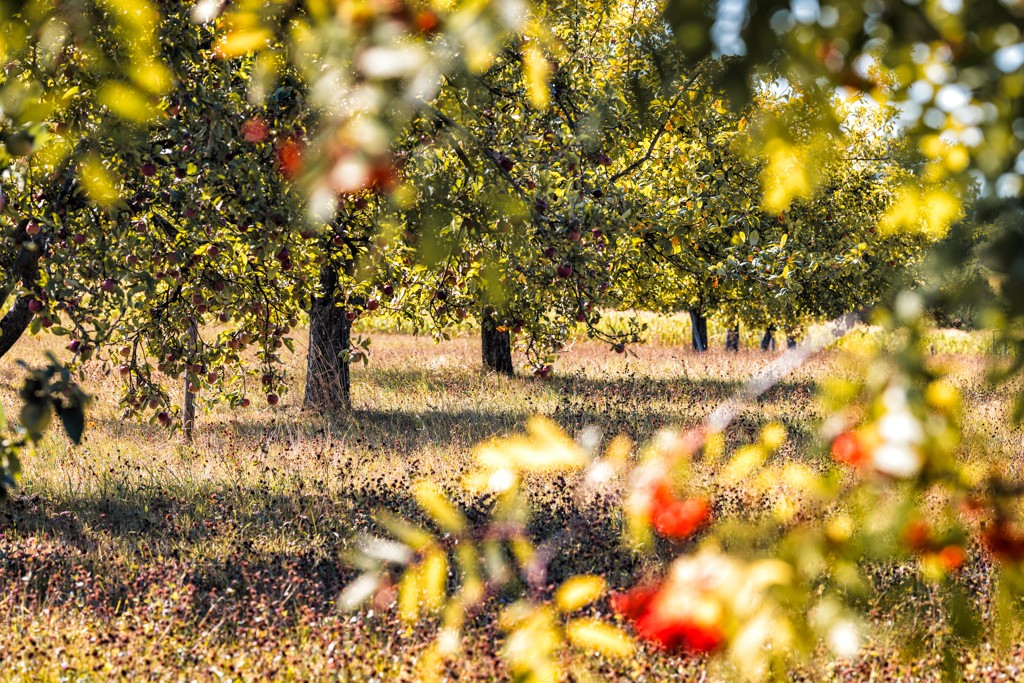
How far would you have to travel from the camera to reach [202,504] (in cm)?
710

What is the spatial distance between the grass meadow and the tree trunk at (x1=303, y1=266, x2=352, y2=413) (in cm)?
28

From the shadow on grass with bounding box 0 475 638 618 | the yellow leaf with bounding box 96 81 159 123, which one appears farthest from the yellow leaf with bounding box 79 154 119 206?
the shadow on grass with bounding box 0 475 638 618

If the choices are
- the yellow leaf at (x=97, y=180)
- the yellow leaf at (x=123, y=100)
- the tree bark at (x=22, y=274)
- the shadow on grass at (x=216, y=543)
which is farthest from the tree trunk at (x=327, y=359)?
the yellow leaf at (x=123, y=100)

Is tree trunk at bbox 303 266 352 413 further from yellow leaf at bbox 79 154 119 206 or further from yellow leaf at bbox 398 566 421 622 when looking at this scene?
yellow leaf at bbox 398 566 421 622

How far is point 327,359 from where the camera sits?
12008mm

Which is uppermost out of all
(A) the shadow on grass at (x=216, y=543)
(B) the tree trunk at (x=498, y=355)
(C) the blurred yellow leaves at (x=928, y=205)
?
(C) the blurred yellow leaves at (x=928, y=205)

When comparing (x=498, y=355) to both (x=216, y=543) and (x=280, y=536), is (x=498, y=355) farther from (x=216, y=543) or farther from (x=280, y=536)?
(x=216, y=543)

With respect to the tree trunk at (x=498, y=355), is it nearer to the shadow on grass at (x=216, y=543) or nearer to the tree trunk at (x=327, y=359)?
the tree trunk at (x=327, y=359)

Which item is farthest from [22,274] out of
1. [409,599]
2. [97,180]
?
[409,599]

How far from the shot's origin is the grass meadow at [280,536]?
14.2ft

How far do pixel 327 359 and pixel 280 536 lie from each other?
5.86 m

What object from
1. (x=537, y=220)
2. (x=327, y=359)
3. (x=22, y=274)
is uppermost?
(x=537, y=220)

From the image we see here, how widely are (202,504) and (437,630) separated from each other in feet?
10.2

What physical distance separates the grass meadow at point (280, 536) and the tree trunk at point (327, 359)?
0.93 feet
